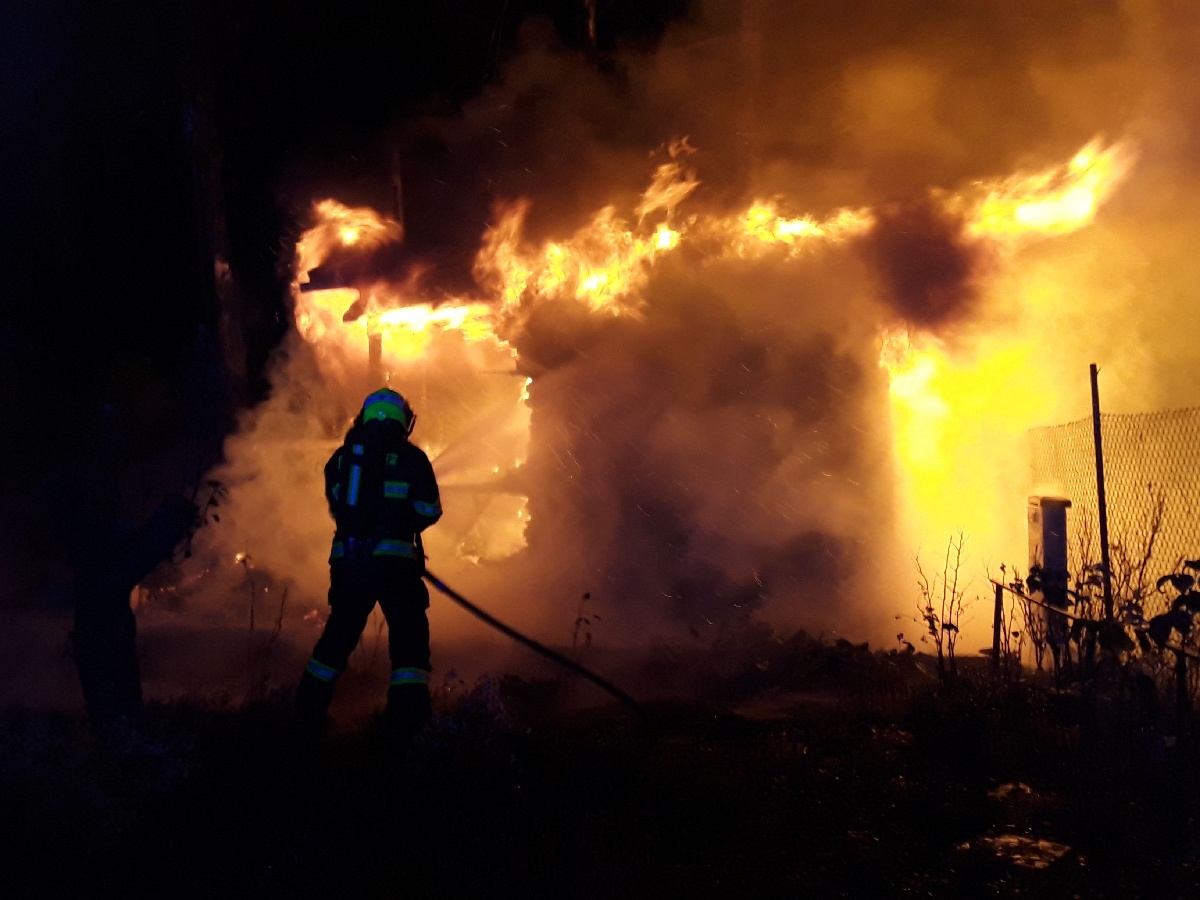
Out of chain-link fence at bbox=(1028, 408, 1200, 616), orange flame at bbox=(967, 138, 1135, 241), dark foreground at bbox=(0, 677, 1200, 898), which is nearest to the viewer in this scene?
dark foreground at bbox=(0, 677, 1200, 898)

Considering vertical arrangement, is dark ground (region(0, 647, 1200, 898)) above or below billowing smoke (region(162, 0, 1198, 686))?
below

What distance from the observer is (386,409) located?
542 cm

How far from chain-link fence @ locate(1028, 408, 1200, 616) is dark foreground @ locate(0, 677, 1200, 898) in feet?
12.8

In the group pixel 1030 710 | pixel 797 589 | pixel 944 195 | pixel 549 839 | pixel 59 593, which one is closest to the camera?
pixel 549 839

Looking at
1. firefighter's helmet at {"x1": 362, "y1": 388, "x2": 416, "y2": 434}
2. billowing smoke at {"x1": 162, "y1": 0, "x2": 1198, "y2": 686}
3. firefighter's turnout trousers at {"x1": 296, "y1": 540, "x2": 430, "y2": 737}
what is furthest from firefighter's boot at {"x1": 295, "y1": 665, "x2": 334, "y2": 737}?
billowing smoke at {"x1": 162, "y1": 0, "x2": 1198, "y2": 686}

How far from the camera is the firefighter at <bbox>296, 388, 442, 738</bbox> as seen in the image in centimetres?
516

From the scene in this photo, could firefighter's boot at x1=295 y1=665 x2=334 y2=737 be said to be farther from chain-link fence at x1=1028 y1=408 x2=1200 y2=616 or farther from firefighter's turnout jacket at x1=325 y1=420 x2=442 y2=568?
chain-link fence at x1=1028 y1=408 x2=1200 y2=616

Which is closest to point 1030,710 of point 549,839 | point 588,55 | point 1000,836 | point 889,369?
point 1000,836

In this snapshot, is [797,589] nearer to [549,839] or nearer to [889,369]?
[889,369]

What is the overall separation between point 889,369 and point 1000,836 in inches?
288

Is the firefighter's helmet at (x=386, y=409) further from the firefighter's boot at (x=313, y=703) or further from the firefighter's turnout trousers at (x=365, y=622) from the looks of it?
the firefighter's boot at (x=313, y=703)

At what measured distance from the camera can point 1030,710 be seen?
561cm

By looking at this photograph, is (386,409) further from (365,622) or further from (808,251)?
(808,251)

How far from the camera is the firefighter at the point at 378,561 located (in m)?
5.16
